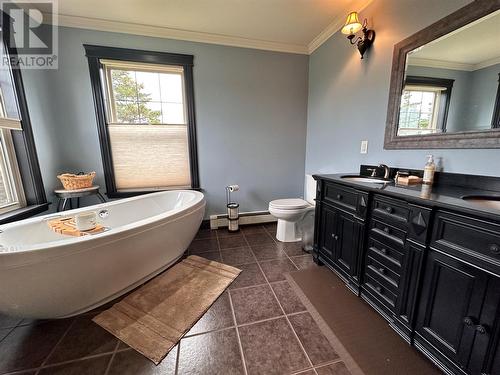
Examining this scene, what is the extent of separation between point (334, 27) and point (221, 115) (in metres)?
1.59

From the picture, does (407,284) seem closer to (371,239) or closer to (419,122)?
(371,239)

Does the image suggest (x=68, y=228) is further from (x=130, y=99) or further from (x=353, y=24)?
(x=353, y=24)

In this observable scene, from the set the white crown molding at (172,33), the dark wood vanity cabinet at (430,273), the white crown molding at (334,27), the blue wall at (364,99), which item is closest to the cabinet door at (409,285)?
the dark wood vanity cabinet at (430,273)

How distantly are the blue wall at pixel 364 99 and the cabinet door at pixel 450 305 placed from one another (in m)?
0.66

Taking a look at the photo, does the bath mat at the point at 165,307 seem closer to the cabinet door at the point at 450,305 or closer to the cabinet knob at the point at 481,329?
the cabinet door at the point at 450,305

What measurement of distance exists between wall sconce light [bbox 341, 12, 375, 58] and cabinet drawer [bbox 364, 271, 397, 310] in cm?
191

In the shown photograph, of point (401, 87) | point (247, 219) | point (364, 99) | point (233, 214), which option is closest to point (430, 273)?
point (401, 87)

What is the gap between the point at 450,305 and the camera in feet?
3.14

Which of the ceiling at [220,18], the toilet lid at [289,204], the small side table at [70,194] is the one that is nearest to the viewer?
the ceiling at [220,18]

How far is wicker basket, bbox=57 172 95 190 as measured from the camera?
7.04ft

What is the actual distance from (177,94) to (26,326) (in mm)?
2492

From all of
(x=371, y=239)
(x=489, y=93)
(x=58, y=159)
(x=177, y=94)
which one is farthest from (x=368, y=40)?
(x=58, y=159)

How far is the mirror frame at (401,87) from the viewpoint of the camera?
1.14 metres

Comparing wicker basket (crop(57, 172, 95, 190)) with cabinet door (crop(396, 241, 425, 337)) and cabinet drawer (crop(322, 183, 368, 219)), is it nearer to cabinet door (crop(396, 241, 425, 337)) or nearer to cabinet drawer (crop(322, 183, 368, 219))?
cabinet drawer (crop(322, 183, 368, 219))
